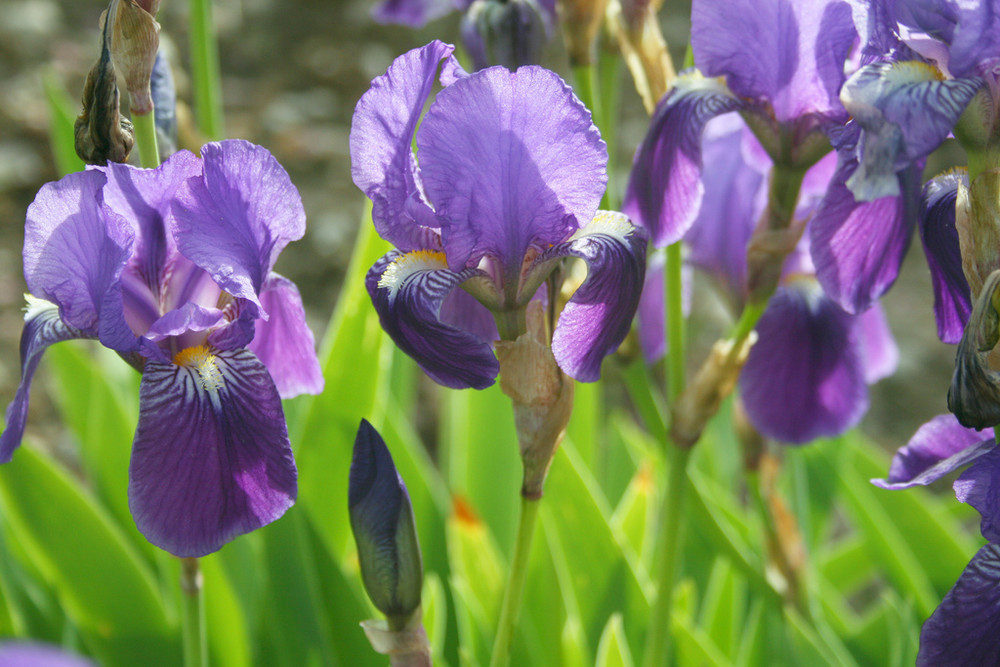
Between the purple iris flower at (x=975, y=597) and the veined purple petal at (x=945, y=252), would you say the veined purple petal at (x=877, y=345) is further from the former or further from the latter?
the purple iris flower at (x=975, y=597)

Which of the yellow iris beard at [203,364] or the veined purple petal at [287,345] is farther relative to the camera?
the veined purple petal at [287,345]

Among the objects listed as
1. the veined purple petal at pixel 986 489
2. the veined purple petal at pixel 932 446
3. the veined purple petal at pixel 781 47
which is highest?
the veined purple petal at pixel 781 47

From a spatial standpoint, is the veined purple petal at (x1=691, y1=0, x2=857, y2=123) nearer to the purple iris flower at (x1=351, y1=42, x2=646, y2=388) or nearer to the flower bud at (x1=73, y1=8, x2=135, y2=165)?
the purple iris flower at (x1=351, y1=42, x2=646, y2=388)

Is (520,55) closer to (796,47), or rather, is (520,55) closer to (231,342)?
(796,47)

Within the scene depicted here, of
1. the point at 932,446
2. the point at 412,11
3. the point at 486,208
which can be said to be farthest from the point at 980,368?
the point at 412,11

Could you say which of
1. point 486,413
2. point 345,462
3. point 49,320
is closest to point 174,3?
point 486,413

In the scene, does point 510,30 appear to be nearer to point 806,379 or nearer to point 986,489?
point 806,379

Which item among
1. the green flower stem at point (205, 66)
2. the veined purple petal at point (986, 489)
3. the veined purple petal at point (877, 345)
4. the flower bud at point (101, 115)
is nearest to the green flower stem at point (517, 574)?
the veined purple petal at point (986, 489)
